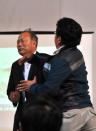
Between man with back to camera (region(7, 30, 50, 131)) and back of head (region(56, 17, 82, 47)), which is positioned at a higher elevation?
back of head (region(56, 17, 82, 47))

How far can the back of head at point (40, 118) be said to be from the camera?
3.67 ft

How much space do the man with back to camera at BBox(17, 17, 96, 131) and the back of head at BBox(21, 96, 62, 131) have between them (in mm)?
979

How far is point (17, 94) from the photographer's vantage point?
2637mm

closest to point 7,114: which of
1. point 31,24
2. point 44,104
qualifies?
point 31,24

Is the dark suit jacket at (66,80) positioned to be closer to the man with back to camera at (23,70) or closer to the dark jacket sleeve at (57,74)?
the dark jacket sleeve at (57,74)

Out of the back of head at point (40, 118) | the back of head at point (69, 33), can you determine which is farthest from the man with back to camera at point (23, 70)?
the back of head at point (40, 118)

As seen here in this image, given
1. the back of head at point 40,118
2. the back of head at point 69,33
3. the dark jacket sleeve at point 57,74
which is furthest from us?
the back of head at point 69,33

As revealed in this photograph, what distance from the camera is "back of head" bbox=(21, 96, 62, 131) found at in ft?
3.67

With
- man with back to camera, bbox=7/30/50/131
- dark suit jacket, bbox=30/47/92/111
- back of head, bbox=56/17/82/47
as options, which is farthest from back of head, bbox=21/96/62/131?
man with back to camera, bbox=7/30/50/131

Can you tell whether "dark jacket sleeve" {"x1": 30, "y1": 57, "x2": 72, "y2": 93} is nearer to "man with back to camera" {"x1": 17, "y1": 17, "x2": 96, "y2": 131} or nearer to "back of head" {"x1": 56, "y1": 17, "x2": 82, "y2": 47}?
"man with back to camera" {"x1": 17, "y1": 17, "x2": 96, "y2": 131}

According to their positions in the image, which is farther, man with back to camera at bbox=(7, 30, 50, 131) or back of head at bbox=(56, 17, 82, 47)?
man with back to camera at bbox=(7, 30, 50, 131)

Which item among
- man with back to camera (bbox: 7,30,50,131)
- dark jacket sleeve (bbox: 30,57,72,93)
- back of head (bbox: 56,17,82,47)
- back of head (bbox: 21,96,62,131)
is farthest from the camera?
man with back to camera (bbox: 7,30,50,131)

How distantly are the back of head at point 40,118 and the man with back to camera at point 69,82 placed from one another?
979mm

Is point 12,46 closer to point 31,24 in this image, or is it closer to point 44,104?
point 31,24
